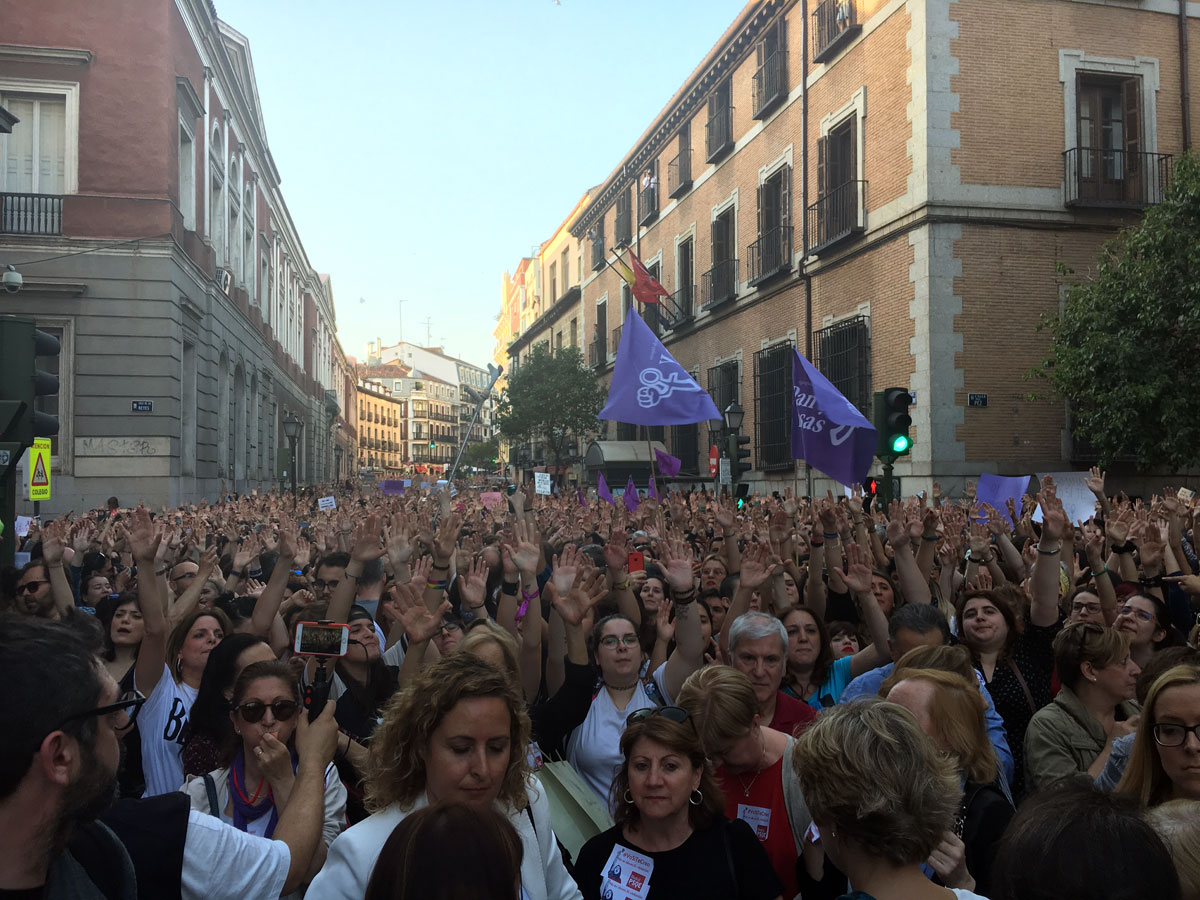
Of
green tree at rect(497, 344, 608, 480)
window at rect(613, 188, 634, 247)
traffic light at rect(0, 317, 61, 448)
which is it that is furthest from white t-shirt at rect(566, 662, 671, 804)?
green tree at rect(497, 344, 608, 480)

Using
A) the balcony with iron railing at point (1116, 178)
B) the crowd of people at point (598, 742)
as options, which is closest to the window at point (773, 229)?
the balcony with iron railing at point (1116, 178)

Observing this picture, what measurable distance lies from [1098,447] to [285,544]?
1419 centimetres

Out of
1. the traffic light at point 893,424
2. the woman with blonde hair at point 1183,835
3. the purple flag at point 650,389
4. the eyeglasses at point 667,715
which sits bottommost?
the woman with blonde hair at point 1183,835

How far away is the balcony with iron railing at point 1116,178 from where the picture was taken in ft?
55.6

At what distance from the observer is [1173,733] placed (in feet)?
9.23

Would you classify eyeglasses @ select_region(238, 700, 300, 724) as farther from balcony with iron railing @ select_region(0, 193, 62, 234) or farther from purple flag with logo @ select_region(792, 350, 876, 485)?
balcony with iron railing @ select_region(0, 193, 62, 234)

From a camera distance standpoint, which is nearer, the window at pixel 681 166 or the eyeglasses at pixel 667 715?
the eyeglasses at pixel 667 715

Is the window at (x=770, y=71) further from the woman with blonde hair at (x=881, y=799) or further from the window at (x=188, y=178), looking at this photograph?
the woman with blonde hair at (x=881, y=799)

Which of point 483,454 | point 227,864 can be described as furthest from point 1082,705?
point 483,454

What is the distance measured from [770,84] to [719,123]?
3.68 metres

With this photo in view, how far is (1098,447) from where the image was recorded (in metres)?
15.9

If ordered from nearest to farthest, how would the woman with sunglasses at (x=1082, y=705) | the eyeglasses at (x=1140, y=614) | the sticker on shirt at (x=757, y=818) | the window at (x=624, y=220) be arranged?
1. the sticker on shirt at (x=757, y=818)
2. the woman with sunglasses at (x=1082, y=705)
3. the eyeglasses at (x=1140, y=614)
4. the window at (x=624, y=220)

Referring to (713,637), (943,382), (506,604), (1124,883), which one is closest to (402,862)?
(1124,883)

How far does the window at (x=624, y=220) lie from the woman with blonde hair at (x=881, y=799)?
34.0m
